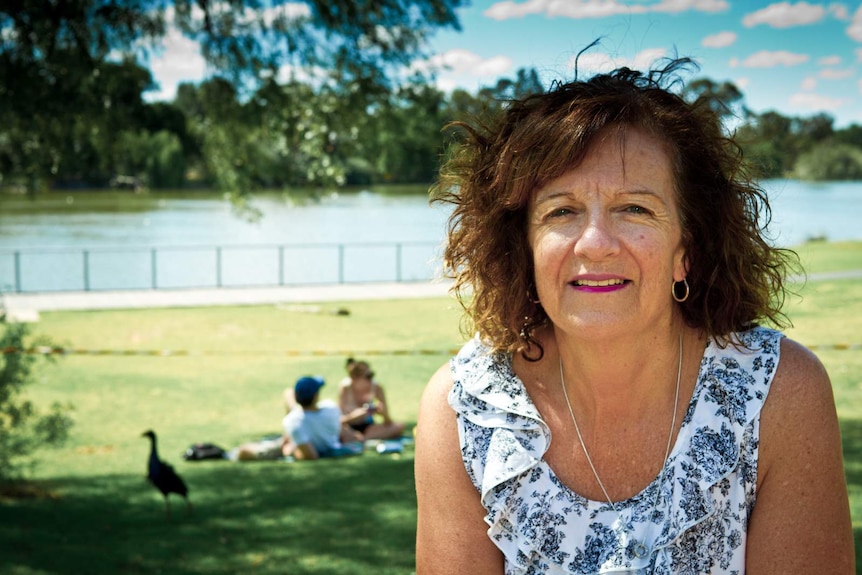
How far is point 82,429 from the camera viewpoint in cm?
1131

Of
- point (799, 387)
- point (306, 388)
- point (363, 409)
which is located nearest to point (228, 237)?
point (363, 409)

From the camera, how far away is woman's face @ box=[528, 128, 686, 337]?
2.10 meters

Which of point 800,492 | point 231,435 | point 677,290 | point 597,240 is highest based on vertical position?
point 597,240

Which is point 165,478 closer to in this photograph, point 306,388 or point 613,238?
point 306,388

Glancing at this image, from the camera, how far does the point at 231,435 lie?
1105 cm

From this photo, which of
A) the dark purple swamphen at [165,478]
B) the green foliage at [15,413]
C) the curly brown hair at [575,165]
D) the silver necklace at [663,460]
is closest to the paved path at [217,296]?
the green foliage at [15,413]

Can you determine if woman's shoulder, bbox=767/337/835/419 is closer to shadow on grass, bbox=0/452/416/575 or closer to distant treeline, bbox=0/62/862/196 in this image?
shadow on grass, bbox=0/452/416/575

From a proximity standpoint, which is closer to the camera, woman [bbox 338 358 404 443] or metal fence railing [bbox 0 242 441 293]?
woman [bbox 338 358 404 443]

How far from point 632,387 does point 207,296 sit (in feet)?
72.2

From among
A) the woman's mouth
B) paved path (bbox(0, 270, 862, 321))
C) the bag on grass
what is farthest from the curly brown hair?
paved path (bbox(0, 270, 862, 321))

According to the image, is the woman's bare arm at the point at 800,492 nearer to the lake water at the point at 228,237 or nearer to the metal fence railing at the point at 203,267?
the lake water at the point at 228,237

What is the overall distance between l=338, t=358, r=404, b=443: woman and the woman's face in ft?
26.0

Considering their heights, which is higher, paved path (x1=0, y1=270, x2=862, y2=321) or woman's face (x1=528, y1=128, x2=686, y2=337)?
woman's face (x1=528, y1=128, x2=686, y2=337)

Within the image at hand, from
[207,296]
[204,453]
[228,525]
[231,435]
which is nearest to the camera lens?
[228,525]
